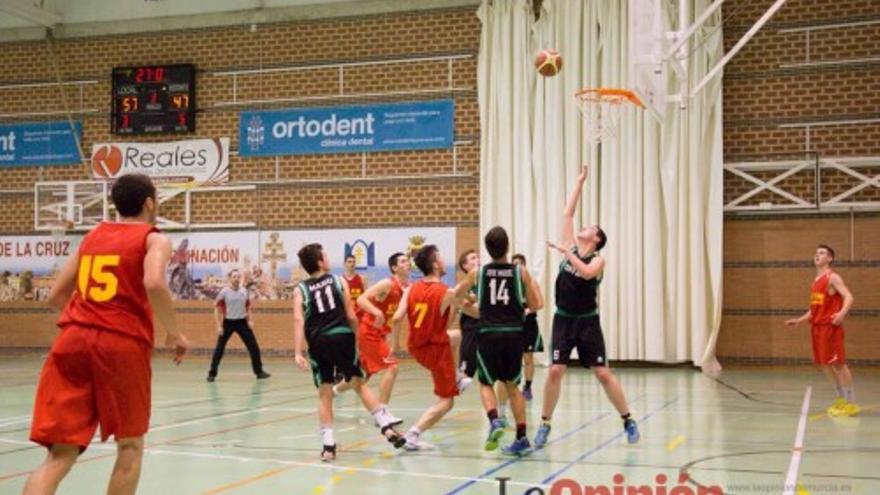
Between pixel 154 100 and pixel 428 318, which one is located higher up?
pixel 154 100

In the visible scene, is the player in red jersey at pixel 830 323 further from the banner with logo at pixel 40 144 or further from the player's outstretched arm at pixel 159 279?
the banner with logo at pixel 40 144

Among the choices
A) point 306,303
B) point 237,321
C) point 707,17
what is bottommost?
point 237,321

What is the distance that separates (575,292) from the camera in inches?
334

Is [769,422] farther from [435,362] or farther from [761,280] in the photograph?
[761,280]

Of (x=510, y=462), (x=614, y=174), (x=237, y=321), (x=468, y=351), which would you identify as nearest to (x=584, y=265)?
(x=510, y=462)

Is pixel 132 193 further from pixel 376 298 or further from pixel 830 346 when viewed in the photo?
pixel 830 346

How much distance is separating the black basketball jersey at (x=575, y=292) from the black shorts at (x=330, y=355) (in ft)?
6.13

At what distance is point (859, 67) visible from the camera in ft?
60.0

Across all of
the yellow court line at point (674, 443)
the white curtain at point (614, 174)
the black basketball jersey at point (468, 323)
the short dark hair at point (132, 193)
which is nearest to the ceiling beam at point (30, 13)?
the white curtain at point (614, 174)

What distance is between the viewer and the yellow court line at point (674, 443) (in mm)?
8281

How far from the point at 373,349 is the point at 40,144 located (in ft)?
53.6

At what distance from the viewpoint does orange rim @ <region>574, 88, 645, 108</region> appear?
47.0 ft

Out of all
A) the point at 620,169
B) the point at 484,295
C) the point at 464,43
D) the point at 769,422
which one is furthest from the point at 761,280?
the point at 484,295

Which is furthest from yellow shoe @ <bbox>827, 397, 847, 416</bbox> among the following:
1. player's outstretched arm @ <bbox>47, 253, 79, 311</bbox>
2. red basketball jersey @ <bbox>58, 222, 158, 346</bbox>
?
player's outstretched arm @ <bbox>47, 253, 79, 311</bbox>
